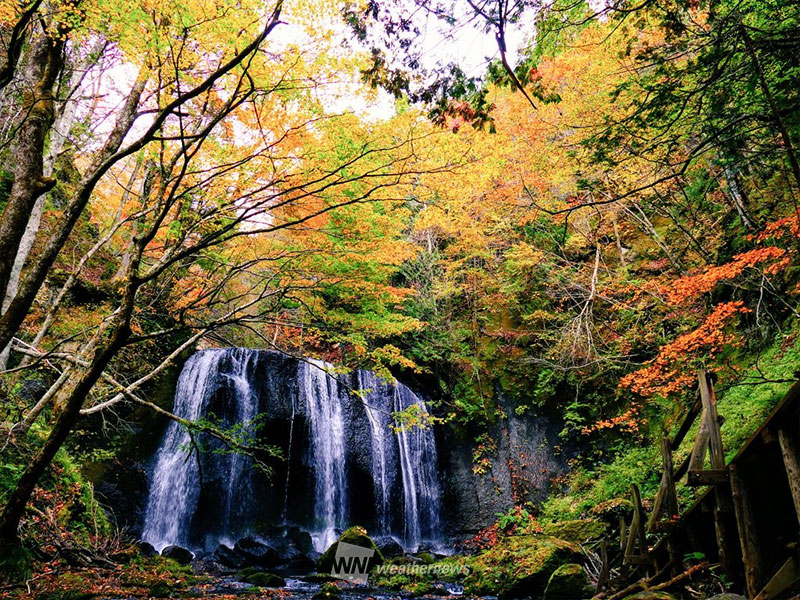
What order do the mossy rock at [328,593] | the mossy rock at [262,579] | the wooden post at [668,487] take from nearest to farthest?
the wooden post at [668,487] < the mossy rock at [328,593] < the mossy rock at [262,579]

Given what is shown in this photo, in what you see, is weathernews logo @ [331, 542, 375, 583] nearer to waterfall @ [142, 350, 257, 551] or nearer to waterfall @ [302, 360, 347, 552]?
waterfall @ [302, 360, 347, 552]

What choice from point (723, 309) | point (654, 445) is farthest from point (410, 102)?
point (654, 445)

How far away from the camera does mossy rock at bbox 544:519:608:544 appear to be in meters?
9.71

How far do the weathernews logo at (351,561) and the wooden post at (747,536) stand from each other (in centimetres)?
828

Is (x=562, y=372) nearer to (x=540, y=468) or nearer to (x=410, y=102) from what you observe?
(x=540, y=468)

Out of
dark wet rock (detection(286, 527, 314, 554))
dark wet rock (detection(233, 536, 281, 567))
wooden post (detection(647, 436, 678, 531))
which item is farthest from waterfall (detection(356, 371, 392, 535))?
wooden post (detection(647, 436, 678, 531))

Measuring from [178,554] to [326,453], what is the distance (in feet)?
16.1

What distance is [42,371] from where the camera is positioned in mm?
10453

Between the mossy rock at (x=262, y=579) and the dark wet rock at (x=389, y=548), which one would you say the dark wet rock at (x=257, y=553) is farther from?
the dark wet rock at (x=389, y=548)

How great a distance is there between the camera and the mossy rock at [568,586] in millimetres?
7891

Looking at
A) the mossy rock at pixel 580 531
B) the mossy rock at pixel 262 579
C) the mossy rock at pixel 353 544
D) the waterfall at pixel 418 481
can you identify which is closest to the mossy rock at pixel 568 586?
the mossy rock at pixel 580 531

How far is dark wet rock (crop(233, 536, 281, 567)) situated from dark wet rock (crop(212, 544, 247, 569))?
0.09m

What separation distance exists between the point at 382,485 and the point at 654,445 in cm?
848

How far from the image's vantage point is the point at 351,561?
10.6m
